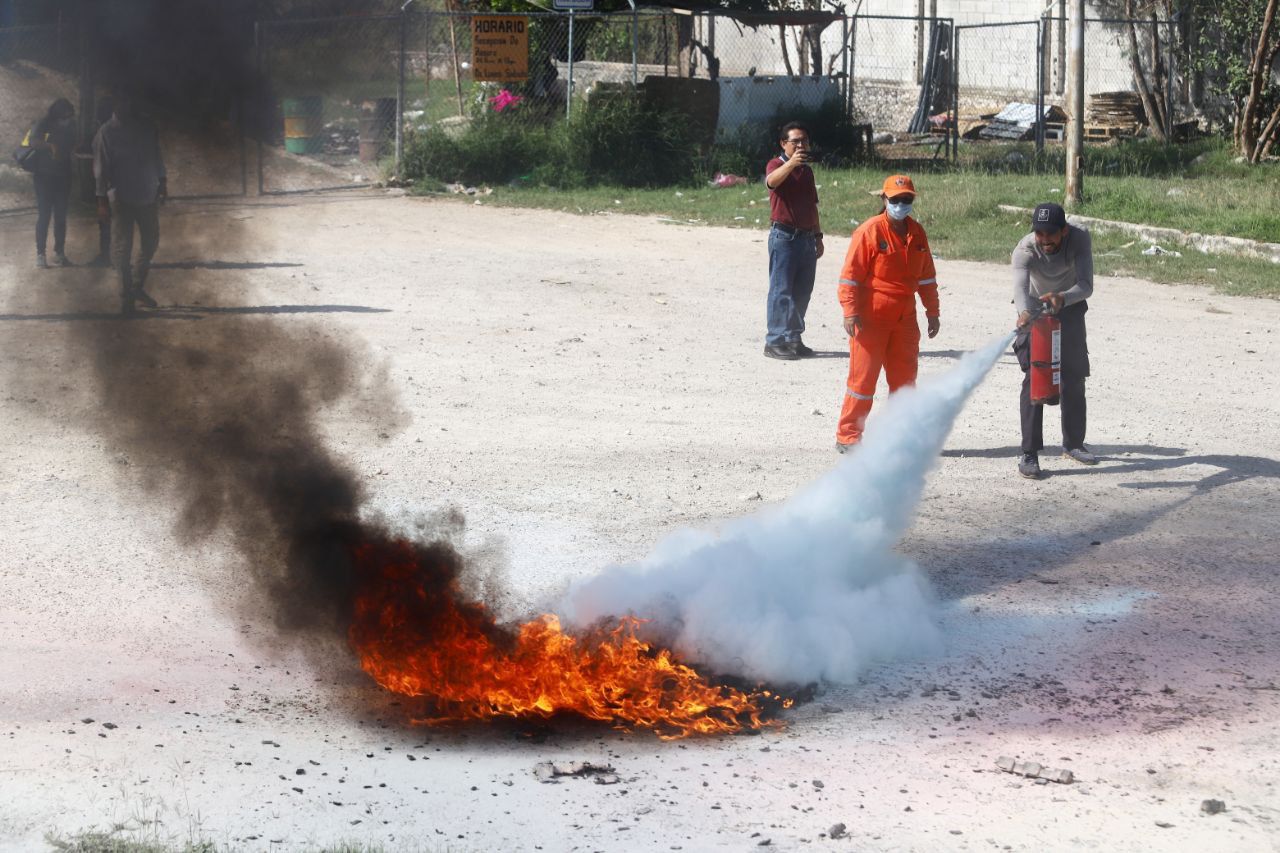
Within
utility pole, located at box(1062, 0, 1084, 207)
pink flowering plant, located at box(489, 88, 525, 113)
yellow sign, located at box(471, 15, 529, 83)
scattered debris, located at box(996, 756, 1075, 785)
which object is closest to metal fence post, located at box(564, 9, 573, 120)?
yellow sign, located at box(471, 15, 529, 83)

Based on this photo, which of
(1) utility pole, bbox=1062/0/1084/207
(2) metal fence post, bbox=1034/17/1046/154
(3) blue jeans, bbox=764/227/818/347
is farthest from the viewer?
(2) metal fence post, bbox=1034/17/1046/154

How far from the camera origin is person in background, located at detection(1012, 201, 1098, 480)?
26.7 feet

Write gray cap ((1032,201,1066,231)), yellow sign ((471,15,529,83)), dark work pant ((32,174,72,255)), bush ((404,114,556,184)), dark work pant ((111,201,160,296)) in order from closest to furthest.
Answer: dark work pant ((111,201,160,296)) → dark work pant ((32,174,72,255)) → gray cap ((1032,201,1066,231)) → bush ((404,114,556,184)) → yellow sign ((471,15,529,83))

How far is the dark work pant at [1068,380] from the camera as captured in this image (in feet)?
27.1

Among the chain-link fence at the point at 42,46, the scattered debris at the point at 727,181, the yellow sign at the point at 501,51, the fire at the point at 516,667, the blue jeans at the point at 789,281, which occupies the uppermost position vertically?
the yellow sign at the point at 501,51

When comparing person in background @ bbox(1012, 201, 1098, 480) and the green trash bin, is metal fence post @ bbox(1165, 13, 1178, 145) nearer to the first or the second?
person in background @ bbox(1012, 201, 1098, 480)

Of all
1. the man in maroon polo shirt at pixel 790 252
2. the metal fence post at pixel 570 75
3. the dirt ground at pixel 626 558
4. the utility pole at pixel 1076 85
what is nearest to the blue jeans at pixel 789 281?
the man in maroon polo shirt at pixel 790 252

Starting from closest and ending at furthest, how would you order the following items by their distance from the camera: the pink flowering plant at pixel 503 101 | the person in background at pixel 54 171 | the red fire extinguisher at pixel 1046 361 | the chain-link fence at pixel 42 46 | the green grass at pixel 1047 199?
1. the chain-link fence at pixel 42 46
2. the person in background at pixel 54 171
3. the red fire extinguisher at pixel 1046 361
4. the green grass at pixel 1047 199
5. the pink flowering plant at pixel 503 101

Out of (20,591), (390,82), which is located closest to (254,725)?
(20,591)

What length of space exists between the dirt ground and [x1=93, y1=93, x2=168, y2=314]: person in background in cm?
18

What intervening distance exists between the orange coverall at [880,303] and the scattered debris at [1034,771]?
3.91m

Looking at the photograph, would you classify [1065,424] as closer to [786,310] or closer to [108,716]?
[786,310]

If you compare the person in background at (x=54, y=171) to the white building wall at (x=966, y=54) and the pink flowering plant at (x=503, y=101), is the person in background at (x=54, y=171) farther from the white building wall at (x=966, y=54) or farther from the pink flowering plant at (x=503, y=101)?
the white building wall at (x=966, y=54)

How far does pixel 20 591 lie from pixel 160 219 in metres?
1.92
